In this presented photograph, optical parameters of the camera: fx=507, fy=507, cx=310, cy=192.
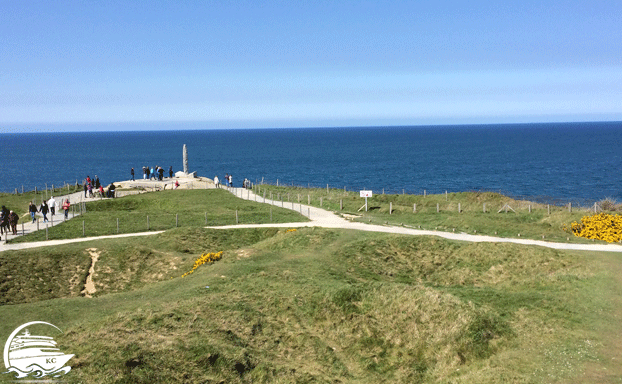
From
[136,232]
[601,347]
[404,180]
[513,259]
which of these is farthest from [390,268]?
[404,180]

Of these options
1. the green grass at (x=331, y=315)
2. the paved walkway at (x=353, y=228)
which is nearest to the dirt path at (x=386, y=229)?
the paved walkway at (x=353, y=228)

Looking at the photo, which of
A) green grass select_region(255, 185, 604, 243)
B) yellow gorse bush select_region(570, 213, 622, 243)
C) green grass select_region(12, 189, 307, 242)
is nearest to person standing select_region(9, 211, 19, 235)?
green grass select_region(12, 189, 307, 242)

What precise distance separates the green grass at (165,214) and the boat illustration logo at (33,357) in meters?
22.7

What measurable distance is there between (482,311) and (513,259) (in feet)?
35.2

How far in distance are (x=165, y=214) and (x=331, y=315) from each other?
29.2 m

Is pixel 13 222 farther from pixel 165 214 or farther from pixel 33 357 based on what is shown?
pixel 33 357

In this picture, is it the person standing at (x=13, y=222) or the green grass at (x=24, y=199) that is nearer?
the person standing at (x=13, y=222)

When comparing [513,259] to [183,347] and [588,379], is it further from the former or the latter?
[183,347]

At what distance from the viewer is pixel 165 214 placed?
47.3 meters

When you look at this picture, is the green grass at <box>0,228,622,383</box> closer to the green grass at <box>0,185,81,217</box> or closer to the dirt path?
the dirt path

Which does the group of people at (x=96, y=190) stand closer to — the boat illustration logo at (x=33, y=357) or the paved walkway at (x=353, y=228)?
the paved walkway at (x=353, y=228)

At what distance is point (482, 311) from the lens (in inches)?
819

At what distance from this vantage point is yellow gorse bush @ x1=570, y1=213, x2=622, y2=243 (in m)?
36.4

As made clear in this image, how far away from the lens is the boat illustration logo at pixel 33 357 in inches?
592
